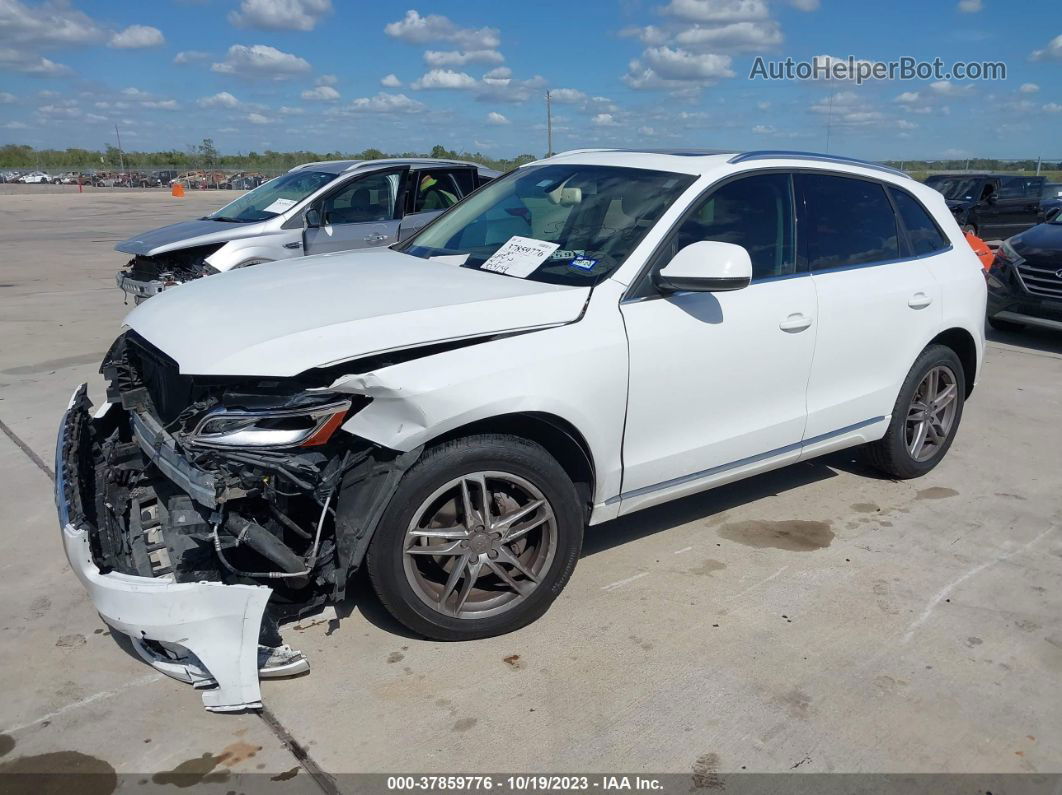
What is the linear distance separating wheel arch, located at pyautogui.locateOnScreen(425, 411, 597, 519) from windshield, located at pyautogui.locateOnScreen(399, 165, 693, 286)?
633mm

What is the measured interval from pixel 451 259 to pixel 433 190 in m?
5.60

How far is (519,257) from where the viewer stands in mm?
3832

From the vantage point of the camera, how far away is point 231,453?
2.87 metres

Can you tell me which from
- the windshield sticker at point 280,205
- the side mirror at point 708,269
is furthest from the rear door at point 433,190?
the side mirror at point 708,269

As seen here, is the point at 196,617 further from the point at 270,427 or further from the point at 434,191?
the point at 434,191

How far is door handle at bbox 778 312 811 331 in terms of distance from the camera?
3967 mm

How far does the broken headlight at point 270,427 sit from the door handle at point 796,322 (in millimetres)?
2108

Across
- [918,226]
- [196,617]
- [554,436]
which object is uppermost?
[918,226]

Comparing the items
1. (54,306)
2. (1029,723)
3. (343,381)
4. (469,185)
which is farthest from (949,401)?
(54,306)

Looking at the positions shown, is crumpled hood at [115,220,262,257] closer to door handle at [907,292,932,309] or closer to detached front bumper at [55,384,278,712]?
detached front bumper at [55,384,278,712]

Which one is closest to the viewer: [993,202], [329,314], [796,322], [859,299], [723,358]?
[329,314]

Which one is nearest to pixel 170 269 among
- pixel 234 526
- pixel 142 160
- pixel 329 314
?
pixel 329 314

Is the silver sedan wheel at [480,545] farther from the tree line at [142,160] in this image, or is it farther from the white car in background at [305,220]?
the tree line at [142,160]

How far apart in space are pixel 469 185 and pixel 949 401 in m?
6.19
